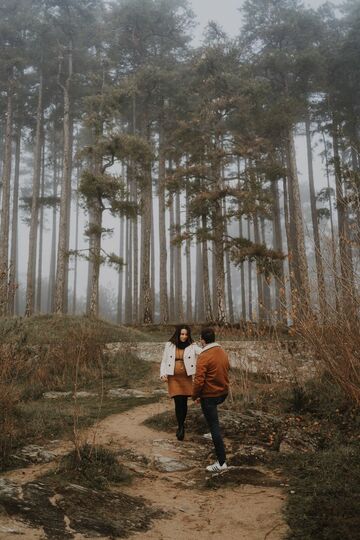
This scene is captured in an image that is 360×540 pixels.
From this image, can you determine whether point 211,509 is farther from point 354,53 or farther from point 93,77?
point 354,53

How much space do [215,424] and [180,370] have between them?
4.29ft

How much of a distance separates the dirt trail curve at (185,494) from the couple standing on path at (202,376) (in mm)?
347

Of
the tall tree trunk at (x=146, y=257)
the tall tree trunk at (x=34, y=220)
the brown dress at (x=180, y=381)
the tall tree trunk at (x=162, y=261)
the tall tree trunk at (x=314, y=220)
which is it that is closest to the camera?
the tall tree trunk at (x=314, y=220)

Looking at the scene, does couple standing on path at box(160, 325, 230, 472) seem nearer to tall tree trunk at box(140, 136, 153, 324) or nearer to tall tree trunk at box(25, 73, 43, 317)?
tall tree trunk at box(140, 136, 153, 324)

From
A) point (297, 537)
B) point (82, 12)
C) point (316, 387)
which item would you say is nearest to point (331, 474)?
point (297, 537)

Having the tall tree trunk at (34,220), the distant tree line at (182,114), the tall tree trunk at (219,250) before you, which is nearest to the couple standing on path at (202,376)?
the distant tree line at (182,114)

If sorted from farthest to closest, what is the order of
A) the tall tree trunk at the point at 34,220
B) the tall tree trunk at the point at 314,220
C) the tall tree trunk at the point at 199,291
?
the tall tree trunk at the point at 199,291 < the tall tree trunk at the point at 34,220 < the tall tree trunk at the point at 314,220

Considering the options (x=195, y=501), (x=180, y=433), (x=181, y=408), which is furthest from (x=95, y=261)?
(x=195, y=501)

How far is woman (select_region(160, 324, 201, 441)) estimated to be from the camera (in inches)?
251

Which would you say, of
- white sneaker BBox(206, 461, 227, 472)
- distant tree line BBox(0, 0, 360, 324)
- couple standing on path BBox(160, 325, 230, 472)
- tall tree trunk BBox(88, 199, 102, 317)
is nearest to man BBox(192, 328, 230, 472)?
couple standing on path BBox(160, 325, 230, 472)

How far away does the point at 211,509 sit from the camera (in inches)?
171

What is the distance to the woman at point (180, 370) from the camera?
6371 millimetres

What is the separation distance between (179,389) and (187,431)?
889 millimetres

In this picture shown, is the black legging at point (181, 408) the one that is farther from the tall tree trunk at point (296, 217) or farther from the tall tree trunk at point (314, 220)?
the tall tree trunk at point (296, 217)
